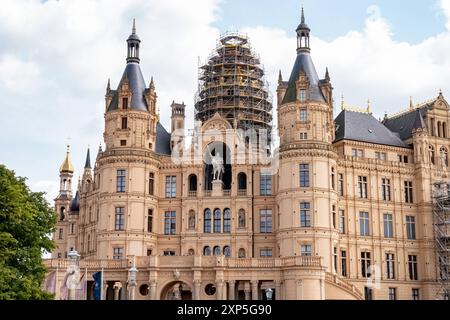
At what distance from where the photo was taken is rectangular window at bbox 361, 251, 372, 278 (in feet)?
222

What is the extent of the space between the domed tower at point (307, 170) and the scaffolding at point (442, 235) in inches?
492

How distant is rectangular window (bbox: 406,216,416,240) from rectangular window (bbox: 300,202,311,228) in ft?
45.6

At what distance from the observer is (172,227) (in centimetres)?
6812

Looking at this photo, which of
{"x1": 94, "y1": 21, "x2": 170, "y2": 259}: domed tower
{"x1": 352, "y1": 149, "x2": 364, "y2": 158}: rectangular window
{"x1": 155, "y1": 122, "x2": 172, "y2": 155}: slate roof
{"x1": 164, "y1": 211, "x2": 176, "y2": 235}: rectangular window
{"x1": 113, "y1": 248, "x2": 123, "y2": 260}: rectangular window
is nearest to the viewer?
{"x1": 113, "y1": 248, "x2": 123, "y2": 260}: rectangular window

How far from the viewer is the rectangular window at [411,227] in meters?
70.4

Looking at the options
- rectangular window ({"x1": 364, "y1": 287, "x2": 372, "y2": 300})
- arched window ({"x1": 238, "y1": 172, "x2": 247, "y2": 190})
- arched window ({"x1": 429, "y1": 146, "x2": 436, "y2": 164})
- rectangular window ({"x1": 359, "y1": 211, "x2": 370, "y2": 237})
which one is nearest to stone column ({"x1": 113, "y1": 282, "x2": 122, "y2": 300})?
arched window ({"x1": 238, "y1": 172, "x2": 247, "y2": 190})

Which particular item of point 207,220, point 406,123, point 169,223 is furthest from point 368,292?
point 169,223

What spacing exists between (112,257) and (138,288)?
20.5 ft

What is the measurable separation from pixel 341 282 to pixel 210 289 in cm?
1189

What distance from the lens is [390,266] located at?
68938 millimetres

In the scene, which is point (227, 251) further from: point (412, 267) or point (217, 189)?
point (412, 267)

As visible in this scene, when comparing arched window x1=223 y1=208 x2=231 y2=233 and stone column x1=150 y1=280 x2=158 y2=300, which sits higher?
arched window x1=223 y1=208 x2=231 y2=233

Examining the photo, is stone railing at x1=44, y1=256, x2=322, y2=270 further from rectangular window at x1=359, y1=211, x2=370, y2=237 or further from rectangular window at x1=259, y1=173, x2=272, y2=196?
rectangular window at x1=359, y1=211, x2=370, y2=237
